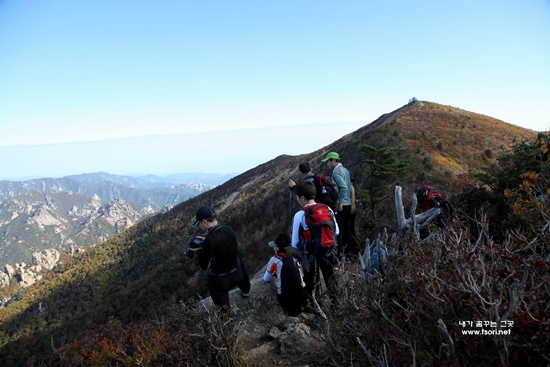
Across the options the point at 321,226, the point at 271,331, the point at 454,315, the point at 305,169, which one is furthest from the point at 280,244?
the point at 454,315

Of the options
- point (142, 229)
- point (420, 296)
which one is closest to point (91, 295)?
point (142, 229)

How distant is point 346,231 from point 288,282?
184 centimetres

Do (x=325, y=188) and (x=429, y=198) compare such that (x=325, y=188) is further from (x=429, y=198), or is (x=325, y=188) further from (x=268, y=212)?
(x=268, y=212)

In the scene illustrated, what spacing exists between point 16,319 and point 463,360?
8521 cm

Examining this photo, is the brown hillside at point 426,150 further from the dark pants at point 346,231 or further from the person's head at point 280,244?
the person's head at point 280,244

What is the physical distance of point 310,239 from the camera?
4012 millimetres

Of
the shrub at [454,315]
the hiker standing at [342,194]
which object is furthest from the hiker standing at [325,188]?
the shrub at [454,315]

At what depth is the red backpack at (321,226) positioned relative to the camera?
386 cm

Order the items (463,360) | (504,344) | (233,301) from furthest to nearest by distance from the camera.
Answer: (233,301) < (463,360) < (504,344)

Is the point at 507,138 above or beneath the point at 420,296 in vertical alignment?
above

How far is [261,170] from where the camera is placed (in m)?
57.2

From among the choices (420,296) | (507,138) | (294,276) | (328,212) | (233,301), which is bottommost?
(233,301)

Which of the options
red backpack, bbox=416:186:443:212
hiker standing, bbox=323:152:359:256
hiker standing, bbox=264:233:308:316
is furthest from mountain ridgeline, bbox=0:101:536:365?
red backpack, bbox=416:186:443:212

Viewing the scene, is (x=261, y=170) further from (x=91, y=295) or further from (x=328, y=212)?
(x=328, y=212)
